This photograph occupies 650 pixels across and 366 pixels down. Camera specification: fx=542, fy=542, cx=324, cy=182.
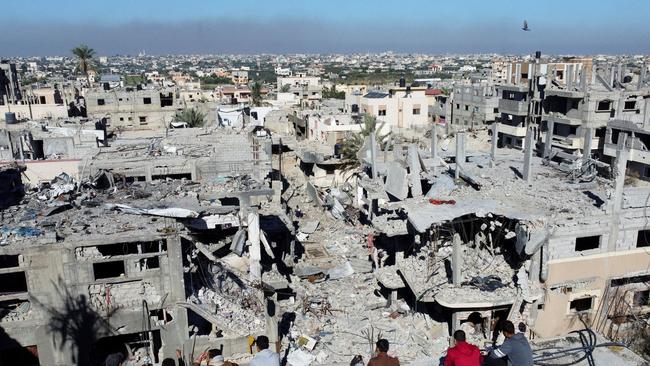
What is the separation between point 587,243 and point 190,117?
108ft

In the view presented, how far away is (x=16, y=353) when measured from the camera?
1270 centimetres

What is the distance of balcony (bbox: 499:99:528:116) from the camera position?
37.1 m

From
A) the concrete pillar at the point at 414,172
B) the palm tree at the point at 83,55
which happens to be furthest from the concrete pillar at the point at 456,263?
the palm tree at the point at 83,55

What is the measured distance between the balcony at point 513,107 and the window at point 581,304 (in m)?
24.5

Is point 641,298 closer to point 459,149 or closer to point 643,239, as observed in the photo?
point 643,239

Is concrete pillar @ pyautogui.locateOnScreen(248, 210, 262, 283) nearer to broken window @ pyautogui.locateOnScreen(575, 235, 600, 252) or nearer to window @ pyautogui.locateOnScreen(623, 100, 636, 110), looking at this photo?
broken window @ pyautogui.locateOnScreen(575, 235, 600, 252)

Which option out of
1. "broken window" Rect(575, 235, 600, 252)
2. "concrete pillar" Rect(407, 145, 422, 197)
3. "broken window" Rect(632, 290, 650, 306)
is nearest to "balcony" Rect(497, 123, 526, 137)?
"concrete pillar" Rect(407, 145, 422, 197)

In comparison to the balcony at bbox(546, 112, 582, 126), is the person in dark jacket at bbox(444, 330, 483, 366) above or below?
above

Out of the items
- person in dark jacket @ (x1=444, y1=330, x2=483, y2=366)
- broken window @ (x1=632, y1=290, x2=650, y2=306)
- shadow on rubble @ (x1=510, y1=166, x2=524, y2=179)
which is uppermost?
person in dark jacket @ (x1=444, y1=330, x2=483, y2=366)

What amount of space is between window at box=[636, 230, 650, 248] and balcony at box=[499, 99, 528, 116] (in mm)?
23307

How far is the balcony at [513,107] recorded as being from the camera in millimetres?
37125

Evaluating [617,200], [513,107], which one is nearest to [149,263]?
[617,200]

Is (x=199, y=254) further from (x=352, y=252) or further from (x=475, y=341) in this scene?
(x=352, y=252)

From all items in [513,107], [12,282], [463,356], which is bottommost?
[12,282]
